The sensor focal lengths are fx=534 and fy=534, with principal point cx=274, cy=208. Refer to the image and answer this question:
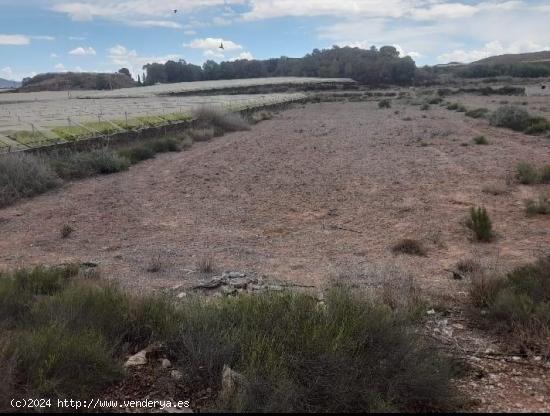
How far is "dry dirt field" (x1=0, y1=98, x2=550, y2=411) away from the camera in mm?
7590

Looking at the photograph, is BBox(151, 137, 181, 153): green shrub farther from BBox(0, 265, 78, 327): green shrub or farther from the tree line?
the tree line

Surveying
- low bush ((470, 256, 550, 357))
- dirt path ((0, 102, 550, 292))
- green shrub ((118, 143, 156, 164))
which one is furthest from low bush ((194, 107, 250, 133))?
low bush ((470, 256, 550, 357))

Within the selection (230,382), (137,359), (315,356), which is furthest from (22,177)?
(315,356)

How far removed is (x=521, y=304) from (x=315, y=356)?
8.36 feet

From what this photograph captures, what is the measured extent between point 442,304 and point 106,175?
1346 centimetres

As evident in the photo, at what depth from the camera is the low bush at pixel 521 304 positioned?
506 cm

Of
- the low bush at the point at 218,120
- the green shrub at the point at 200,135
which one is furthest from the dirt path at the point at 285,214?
the low bush at the point at 218,120

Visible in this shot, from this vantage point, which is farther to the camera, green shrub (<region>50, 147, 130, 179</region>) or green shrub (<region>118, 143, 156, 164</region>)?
green shrub (<region>118, 143, 156, 164</region>)

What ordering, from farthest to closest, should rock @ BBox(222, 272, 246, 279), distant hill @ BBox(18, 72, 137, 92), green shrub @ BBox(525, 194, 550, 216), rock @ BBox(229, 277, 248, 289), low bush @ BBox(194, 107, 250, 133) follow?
1. distant hill @ BBox(18, 72, 137, 92)
2. low bush @ BBox(194, 107, 250, 133)
3. green shrub @ BBox(525, 194, 550, 216)
4. rock @ BBox(222, 272, 246, 279)
5. rock @ BBox(229, 277, 248, 289)

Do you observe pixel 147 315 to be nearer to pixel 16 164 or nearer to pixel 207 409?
pixel 207 409

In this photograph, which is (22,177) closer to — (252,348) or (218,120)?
(252,348)

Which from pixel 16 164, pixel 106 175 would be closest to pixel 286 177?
pixel 106 175

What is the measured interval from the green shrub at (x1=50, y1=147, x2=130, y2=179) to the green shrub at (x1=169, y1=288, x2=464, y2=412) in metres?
12.7

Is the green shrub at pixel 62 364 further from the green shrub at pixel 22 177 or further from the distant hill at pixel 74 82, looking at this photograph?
the distant hill at pixel 74 82
